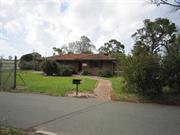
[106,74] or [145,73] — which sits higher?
[145,73]

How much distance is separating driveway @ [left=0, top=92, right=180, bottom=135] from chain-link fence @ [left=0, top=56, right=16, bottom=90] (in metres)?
8.32

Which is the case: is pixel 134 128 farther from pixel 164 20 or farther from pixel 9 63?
pixel 164 20

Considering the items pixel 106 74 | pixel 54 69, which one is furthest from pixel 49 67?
pixel 106 74

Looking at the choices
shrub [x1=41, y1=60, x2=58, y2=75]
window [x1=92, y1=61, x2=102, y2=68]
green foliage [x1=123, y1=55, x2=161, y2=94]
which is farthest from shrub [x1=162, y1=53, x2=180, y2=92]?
window [x1=92, y1=61, x2=102, y2=68]

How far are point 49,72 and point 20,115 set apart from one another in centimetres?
2904

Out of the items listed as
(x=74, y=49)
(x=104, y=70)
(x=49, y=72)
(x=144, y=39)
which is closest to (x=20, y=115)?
(x=49, y=72)

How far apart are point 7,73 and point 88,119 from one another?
13.8 metres

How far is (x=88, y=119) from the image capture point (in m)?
11.0

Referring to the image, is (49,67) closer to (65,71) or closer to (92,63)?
(65,71)

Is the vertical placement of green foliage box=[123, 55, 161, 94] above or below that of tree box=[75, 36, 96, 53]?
below

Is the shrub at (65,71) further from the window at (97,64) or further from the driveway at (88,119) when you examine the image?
the driveway at (88,119)

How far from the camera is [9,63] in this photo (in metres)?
23.0

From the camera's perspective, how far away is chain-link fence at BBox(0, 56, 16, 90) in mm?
22516

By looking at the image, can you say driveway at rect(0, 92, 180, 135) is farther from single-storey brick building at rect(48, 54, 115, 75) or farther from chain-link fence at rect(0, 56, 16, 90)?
single-storey brick building at rect(48, 54, 115, 75)
